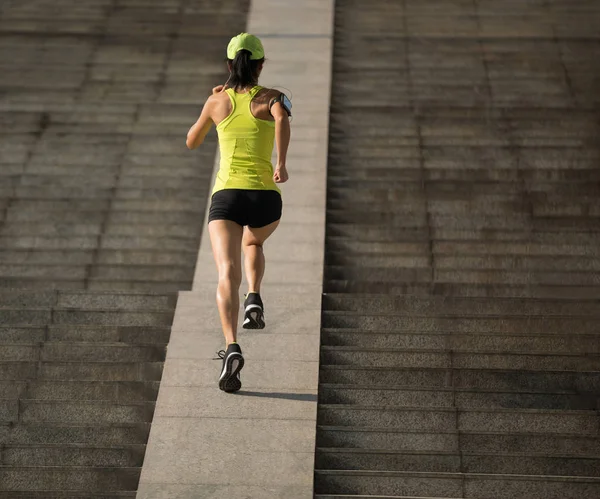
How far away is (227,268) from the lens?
21.3 feet

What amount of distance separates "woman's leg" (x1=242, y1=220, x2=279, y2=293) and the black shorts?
86 millimetres

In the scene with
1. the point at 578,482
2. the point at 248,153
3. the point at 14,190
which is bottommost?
the point at 14,190

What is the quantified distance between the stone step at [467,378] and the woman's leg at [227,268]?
1018 mm

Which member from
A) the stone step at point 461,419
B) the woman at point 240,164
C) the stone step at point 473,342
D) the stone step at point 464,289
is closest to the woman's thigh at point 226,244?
the woman at point 240,164

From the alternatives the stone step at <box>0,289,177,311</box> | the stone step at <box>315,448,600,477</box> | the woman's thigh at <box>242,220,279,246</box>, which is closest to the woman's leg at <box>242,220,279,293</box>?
the woman's thigh at <box>242,220,279,246</box>

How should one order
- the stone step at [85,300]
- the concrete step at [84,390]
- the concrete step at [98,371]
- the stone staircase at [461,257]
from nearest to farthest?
the stone staircase at [461,257] → the concrete step at [84,390] → the concrete step at [98,371] → the stone step at [85,300]

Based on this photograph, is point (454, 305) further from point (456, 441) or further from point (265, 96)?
point (265, 96)

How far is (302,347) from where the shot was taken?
24.3ft

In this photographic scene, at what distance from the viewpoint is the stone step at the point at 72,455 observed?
663 centimetres

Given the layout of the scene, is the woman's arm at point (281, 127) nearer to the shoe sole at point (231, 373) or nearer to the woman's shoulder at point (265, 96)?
the woman's shoulder at point (265, 96)

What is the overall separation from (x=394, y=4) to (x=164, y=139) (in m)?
4.55

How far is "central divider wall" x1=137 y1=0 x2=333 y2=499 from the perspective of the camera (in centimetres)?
630

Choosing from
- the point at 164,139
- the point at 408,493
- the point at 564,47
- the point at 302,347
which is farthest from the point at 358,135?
the point at 408,493

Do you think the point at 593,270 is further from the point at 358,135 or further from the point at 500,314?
the point at 358,135
